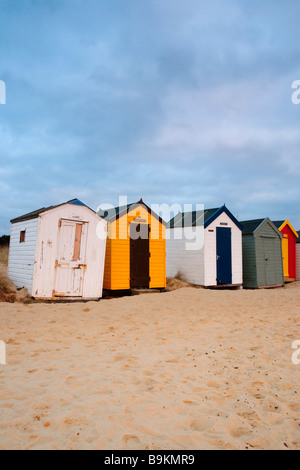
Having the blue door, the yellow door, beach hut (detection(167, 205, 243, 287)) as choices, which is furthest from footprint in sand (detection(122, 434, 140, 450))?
the yellow door

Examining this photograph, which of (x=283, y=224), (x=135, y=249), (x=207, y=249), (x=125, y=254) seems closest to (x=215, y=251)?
(x=207, y=249)

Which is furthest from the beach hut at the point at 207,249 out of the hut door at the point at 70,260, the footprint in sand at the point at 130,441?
the footprint in sand at the point at 130,441

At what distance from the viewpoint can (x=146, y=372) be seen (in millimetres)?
4105

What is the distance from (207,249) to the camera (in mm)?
14133

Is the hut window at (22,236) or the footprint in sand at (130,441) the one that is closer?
the footprint in sand at (130,441)

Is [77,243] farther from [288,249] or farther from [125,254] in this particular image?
[288,249]

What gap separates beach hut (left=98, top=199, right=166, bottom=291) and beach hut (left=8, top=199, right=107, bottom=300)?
72 cm

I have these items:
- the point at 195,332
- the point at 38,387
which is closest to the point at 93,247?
the point at 195,332

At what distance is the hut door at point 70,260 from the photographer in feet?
33.3

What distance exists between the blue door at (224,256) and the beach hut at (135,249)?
312 cm

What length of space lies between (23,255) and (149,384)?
835cm

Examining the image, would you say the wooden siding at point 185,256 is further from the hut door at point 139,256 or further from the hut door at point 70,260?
the hut door at point 70,260

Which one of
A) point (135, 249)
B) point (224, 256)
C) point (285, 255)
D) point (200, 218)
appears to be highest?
point (200, 218)
